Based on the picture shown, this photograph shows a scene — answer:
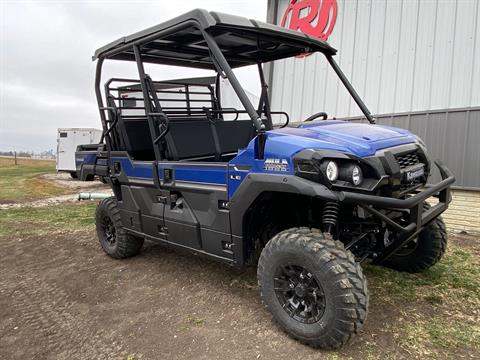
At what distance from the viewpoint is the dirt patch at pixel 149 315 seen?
294cm

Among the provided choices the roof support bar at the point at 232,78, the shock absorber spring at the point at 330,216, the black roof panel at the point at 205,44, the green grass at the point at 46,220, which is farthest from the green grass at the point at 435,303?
the green grass at the point at 46,220

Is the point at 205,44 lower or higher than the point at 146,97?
higher

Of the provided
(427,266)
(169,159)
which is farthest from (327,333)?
(169,159)

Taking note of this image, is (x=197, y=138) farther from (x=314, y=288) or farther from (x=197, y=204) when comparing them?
(x=314, y=288)

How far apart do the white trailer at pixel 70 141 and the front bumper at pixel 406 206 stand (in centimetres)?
1766

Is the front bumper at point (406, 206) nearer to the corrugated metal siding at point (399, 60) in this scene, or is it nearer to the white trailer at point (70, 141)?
the corrugated metal siding at point (399, 60)

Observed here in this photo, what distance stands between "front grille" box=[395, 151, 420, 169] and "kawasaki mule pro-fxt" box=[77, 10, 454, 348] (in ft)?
0.05

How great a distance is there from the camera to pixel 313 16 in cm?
830

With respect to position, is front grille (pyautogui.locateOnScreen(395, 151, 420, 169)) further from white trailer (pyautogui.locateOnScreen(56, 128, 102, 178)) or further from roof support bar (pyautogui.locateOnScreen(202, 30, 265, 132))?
white trailer (pyautogui.locateOnScreen(56, 128, 102, 178))

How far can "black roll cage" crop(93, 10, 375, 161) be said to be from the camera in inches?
129

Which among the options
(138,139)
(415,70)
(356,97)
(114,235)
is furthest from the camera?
(415,70)

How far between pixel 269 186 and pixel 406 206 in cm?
93

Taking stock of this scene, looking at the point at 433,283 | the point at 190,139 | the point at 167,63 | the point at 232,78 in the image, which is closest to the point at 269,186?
the point at 232,78

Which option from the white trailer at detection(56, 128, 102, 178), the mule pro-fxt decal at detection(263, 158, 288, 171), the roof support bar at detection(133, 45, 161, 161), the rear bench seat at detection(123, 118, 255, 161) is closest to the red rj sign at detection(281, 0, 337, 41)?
the rear bench seat at detection(123, 118, 255, 161)
